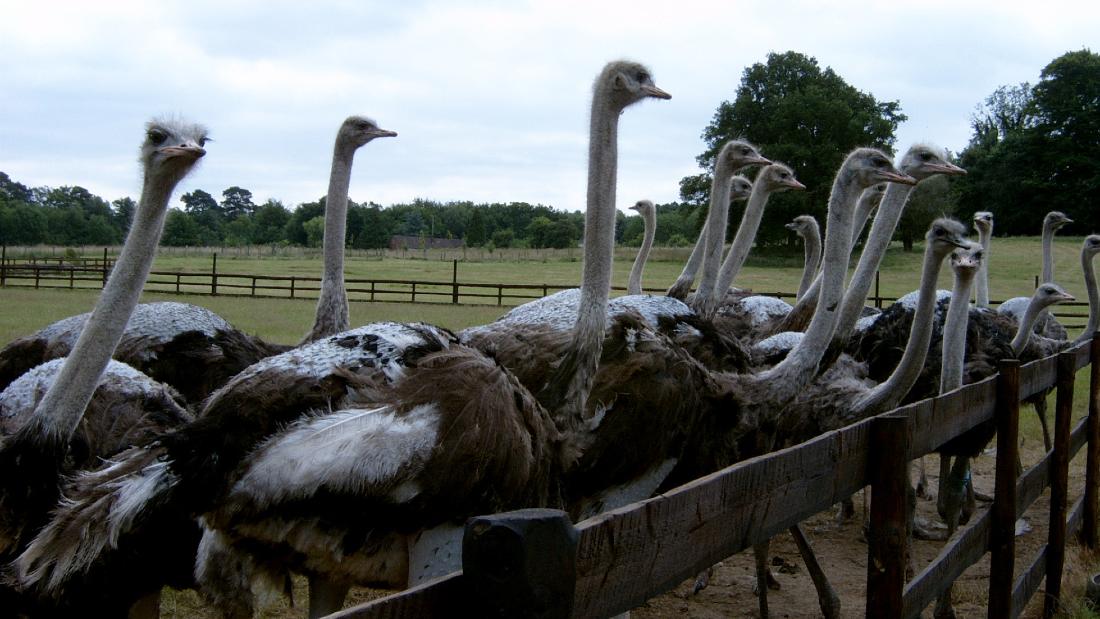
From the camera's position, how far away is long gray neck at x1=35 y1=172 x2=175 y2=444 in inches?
131

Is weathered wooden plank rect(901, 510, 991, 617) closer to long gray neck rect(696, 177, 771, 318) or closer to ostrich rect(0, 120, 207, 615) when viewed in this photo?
ostrich rect(0, 120, 207, 615)

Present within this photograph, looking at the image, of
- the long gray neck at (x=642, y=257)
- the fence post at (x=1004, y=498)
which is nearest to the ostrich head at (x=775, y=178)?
the long gray neck at (x=642, y=257)

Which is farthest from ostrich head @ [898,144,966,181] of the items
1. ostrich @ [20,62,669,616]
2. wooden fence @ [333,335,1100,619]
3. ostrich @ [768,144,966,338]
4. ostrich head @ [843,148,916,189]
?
ostrich @ [20,62,669,616]

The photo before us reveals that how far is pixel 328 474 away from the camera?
2672 mm

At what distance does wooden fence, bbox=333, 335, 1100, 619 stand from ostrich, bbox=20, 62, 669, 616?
1.07 m

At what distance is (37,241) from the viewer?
47.6 m

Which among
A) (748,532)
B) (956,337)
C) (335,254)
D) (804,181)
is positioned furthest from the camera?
(804,181)

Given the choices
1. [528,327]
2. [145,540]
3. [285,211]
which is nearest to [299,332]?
[528,327]

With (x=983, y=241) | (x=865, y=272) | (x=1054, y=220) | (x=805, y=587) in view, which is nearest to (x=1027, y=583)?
(x=805, y=587)

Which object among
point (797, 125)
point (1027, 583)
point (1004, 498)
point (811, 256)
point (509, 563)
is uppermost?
point (797, 125)

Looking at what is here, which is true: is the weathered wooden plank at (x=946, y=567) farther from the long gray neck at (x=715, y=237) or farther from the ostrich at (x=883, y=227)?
the long gray neck at (x=715, y=237)

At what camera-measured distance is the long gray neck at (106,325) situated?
3318 millimetres

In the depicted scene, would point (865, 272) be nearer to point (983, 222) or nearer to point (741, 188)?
point (741, 188)

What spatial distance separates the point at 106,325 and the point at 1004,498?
10.3ft
